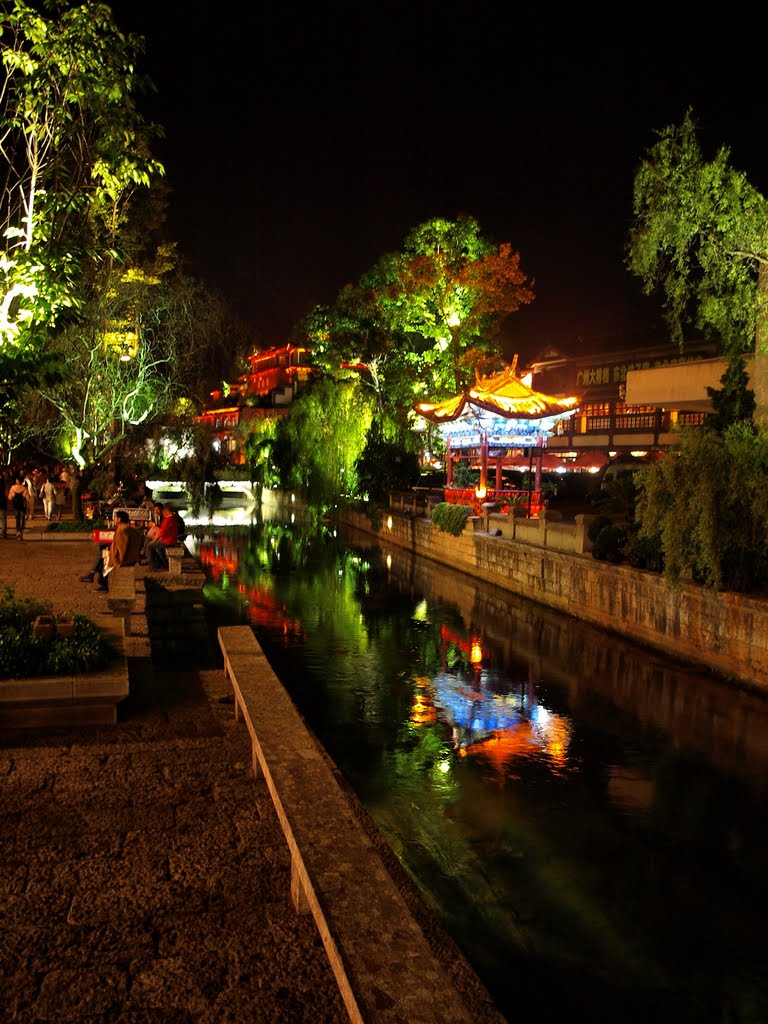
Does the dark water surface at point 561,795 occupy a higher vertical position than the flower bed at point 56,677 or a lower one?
lower

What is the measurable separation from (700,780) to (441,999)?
6421 mm

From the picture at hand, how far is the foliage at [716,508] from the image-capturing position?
1222 cm

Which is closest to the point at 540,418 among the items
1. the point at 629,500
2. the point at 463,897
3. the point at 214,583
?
the point at 629,500

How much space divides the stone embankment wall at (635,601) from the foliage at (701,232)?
13.7 ft

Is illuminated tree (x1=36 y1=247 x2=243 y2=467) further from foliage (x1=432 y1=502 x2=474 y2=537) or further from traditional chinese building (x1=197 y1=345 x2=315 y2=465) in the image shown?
traditional chinese building (x1=197 y1=345 x2=315 y2=465)

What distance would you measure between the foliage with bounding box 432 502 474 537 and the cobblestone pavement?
1733 centimetres

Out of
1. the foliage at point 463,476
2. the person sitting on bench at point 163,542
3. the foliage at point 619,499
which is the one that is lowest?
the person sitting on bench at point 163,542

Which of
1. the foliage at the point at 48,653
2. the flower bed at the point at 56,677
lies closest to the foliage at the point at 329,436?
the foliage at the point at 48,653

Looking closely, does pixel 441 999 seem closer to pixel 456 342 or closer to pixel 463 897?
pixel 463 897

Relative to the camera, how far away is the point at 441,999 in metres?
3.53

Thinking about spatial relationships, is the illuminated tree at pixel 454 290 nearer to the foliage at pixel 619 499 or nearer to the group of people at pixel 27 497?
the foliage at pixel 619 499

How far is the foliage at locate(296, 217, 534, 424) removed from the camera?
32.2 metres

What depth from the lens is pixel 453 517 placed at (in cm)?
2486

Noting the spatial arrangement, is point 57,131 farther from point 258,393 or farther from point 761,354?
point 258,393
